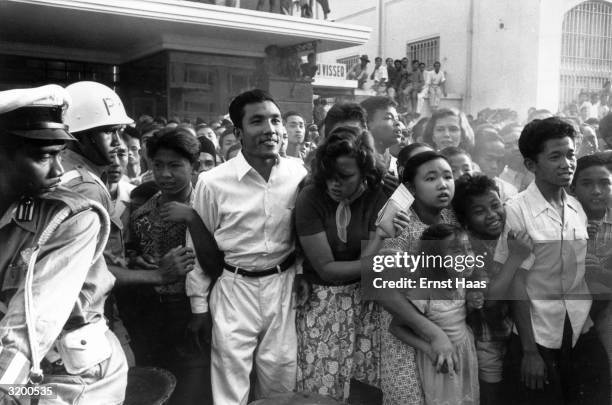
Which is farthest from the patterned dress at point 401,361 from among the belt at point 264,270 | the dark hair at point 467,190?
the belt at point 264,270

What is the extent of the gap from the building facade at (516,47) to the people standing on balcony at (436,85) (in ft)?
0.97

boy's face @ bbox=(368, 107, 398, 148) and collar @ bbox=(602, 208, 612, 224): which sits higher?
boy's face @ bbox=(368, 107, 398, 148)

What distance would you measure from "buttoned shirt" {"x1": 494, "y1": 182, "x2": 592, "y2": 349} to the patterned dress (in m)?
0.36

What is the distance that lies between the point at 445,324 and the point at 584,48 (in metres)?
10.3

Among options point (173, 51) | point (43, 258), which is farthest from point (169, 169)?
point (173, 51)

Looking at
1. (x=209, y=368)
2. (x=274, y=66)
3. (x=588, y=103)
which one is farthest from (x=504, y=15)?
(x=209, y=368)

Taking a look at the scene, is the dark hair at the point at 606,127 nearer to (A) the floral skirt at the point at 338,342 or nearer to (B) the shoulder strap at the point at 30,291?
(A) the floral skirt at the point at 338,342

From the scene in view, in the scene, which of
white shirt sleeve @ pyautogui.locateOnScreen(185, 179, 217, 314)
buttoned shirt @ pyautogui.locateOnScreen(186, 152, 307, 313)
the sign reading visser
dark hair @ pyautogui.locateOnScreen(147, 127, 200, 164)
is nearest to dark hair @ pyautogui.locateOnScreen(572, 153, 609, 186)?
buttoned shirt @ pyautogui.locateOnScreen(186, 152, 307, 313)

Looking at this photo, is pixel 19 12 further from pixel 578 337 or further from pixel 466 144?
pixel 578 337

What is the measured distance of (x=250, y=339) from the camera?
238 cm

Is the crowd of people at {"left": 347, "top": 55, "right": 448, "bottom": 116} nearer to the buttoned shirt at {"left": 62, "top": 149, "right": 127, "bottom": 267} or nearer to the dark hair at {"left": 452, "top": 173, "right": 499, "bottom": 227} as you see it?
the dark hair at {"left": 452, "top": 173, "right": 499, "bottom": 227}

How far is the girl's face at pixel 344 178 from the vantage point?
223cm

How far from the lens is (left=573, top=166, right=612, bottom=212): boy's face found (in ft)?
7.97

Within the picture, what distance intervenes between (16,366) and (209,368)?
147cm
